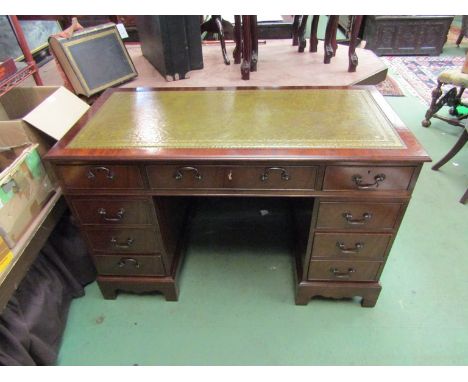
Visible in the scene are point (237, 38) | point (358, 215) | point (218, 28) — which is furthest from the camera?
point (218, 28)

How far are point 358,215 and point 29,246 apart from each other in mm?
1102

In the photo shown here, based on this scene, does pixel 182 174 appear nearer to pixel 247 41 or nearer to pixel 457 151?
pixel 247 41

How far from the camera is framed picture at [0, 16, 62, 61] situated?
1.61m

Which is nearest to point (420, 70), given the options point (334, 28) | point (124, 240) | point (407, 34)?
point (407, 34)

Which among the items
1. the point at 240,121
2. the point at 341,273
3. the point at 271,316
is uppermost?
the point at 240,121

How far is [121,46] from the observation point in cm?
162

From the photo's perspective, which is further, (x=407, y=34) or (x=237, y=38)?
(x=407, y=34)

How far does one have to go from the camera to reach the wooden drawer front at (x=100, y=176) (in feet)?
3.19

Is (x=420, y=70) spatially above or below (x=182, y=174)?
below

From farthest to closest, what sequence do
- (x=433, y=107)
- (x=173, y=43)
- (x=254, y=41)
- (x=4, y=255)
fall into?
(x=433, y=107), (x=254, y=41), (x=173, y=43), (x=4, y=255)

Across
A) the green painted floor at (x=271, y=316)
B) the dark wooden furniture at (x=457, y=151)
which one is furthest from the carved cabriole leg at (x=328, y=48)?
the green painted floor at (x=271, y=316)

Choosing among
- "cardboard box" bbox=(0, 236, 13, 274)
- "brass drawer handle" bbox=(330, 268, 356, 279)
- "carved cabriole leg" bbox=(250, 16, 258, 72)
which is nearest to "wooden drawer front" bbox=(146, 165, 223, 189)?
"cardboard box" bbox=(0, 236, 13, 274)

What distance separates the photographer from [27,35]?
1868mm
